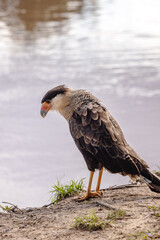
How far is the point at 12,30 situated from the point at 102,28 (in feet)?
10.0

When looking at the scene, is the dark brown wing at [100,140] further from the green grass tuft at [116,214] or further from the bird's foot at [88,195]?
the green grass tuft at [116,214]

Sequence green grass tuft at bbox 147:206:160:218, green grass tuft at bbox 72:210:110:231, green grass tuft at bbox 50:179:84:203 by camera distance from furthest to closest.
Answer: green grass tuft at bbox 50:179:84:203, green grass tuft at bbox 147:206:160:218, green grass tuft at bbox 72:210:110:231

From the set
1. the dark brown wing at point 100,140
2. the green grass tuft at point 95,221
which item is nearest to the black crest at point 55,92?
the dark brown wing at point 100,140

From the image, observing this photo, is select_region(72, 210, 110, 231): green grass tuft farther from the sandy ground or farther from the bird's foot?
the bird's foot

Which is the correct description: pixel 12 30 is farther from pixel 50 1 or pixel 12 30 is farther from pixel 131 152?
pixel 131 152

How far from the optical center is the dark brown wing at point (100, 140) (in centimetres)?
489

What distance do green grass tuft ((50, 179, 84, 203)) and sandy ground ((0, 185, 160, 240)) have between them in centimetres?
15

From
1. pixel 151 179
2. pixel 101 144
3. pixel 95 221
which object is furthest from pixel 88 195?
pixel 95 221

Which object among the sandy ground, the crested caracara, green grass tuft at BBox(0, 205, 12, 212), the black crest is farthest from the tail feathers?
green grass tuft at BBox(0, 205, 12, 212)

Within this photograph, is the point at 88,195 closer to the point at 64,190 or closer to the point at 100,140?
the point at 64,190

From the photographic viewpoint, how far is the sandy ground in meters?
3.87

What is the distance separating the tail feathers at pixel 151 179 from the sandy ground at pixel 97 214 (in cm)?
11

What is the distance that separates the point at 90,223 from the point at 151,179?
3.81 ft

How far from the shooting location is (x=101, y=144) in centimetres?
494
